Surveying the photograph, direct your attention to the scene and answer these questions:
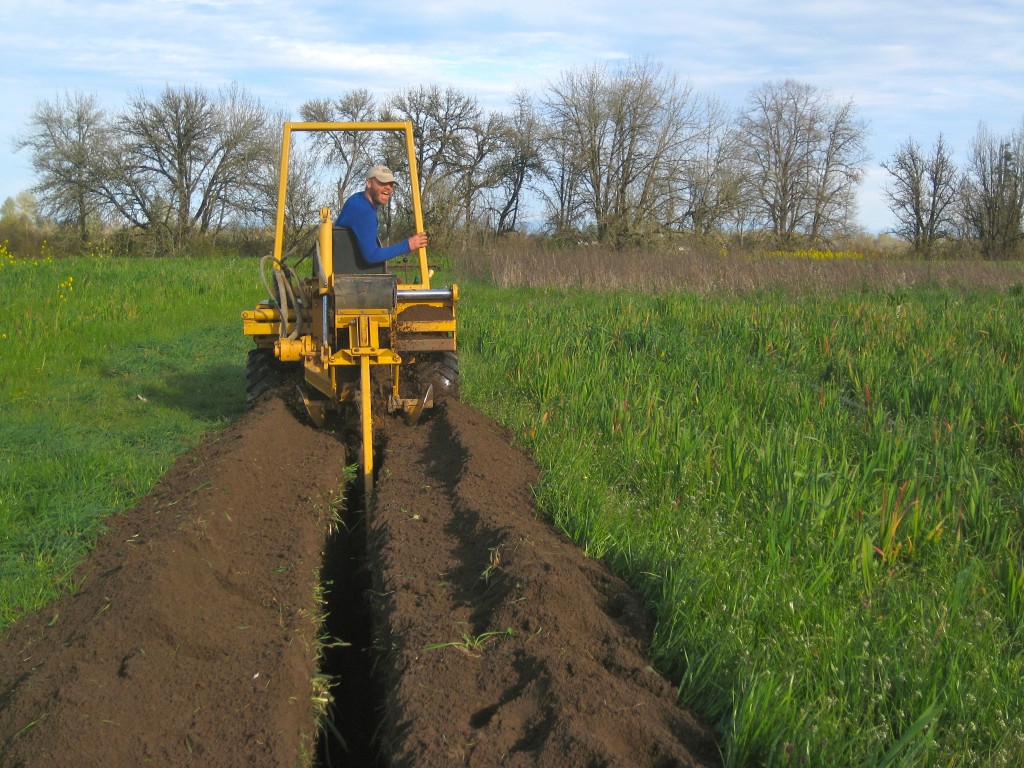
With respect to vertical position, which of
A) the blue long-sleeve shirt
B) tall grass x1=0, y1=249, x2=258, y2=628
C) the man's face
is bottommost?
tall grass x1=0, y1=249, x2=258, y2=628

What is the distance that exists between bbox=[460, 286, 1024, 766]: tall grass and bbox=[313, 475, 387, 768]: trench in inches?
47.7

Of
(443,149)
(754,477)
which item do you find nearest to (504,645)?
(754,477)

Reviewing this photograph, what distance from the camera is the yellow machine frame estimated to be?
21.0 ft

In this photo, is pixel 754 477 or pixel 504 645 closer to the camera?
pixel 504 645

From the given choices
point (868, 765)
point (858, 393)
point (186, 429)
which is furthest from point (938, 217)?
point (868, 765)

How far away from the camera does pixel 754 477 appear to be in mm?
5500

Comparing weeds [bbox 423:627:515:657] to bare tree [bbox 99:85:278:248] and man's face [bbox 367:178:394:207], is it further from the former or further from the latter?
bare tree [bbox 99:85:278:248]

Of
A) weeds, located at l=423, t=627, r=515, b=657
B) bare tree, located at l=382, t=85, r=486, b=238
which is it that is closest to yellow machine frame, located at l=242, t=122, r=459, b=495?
weeds, located at l=423, t=627, r=515, b=657

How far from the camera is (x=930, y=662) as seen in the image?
3.40 meters

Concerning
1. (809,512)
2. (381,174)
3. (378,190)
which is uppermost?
(381,174)

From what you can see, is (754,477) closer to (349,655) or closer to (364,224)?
(349,655)

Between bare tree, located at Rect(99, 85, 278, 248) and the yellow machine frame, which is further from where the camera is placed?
bare tree, located at Rect(99, 85, 278, 248)

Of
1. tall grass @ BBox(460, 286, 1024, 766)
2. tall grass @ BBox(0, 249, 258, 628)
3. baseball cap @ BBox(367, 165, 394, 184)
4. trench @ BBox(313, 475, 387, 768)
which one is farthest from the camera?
baseball cap @ BBox(367, 165, 394, 184)

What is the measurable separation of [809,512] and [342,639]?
2548 millimetres
